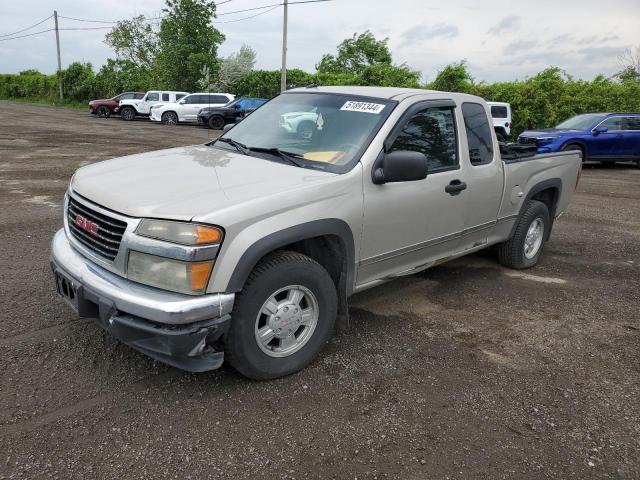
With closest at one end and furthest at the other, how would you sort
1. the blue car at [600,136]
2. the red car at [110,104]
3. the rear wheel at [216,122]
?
1. the blue car at [600,136]
2. the rear wheel at [216,122]
3. the red car at [110,104]

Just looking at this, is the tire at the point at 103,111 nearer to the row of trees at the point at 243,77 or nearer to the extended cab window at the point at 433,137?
the row of trees at the point at 243,77

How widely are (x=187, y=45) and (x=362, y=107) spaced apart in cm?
3593

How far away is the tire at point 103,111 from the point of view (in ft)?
98.7

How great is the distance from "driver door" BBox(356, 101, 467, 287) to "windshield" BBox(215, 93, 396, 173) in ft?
0.67

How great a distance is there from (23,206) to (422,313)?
19.9 feet

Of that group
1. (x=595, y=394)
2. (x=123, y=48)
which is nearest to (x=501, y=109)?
(x=595, y=394)

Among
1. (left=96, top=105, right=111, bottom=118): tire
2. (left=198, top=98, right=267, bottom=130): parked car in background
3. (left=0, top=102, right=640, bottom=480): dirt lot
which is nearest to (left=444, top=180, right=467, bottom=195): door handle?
(left=0, top=102, right=640, bottom=480): dirt lot

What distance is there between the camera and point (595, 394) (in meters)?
3.28

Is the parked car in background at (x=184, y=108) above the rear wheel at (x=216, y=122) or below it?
above

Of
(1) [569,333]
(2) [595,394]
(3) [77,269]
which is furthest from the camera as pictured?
(1) [569,333]

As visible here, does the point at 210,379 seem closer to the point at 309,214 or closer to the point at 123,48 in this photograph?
the point at 309,214

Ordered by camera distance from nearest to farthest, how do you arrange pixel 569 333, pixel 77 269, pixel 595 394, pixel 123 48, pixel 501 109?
1. pixel 77 269
2. pixel 595 394
3. pixel 569 333
4. pixel 501 109
5. pixel 123 48

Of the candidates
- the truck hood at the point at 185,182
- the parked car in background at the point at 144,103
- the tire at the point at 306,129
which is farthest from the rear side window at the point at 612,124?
the parked car in background at the point at 144,103

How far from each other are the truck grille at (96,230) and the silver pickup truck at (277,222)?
0.01 m
